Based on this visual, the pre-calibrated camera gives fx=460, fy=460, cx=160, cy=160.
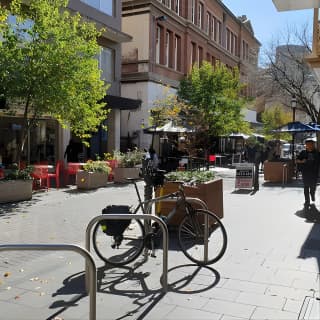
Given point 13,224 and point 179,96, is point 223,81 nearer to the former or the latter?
point 179,96

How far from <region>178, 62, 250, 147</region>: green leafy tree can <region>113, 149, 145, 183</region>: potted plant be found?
7.51m

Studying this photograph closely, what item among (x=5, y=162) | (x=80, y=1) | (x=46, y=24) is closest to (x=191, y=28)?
(x=80, y=1)

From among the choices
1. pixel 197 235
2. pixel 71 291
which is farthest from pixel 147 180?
pixel 71 291

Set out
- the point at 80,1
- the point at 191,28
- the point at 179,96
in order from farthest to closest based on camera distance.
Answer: the point at 191,28, the point at 179,96, the point at 80,1

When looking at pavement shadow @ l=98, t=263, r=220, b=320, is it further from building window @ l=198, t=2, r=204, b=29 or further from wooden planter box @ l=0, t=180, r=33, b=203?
building window @ l=198, t=2, r=204, b=29

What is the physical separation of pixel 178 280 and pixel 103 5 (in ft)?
67.1

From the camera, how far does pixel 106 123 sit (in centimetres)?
2498

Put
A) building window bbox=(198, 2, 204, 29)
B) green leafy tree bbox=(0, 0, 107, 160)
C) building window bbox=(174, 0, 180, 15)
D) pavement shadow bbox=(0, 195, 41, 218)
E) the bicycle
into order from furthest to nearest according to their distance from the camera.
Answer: building window bbox=(198, 2, 204, 29), building window bbox=(174, 0, 180, 15), green leafy tree bbox=(0, 0, 107, 160), pavement shadow bbox=(0, 195, 41, 218), the bicycle

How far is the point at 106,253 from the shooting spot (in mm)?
6602

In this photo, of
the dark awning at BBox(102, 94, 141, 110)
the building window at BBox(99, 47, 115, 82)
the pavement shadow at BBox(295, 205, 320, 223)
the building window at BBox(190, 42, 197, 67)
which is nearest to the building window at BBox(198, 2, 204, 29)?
the building window at BBox(190, 42, 197, 67)

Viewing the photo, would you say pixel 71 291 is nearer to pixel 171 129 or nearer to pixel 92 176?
pixel 92 176

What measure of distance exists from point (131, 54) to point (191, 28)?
638cm

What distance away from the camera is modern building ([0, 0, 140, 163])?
18609mm

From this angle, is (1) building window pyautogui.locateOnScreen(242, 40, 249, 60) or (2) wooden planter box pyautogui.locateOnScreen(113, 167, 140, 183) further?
(1) building window pyautogui.locateOnScreen(242, 40, 249, 60)
